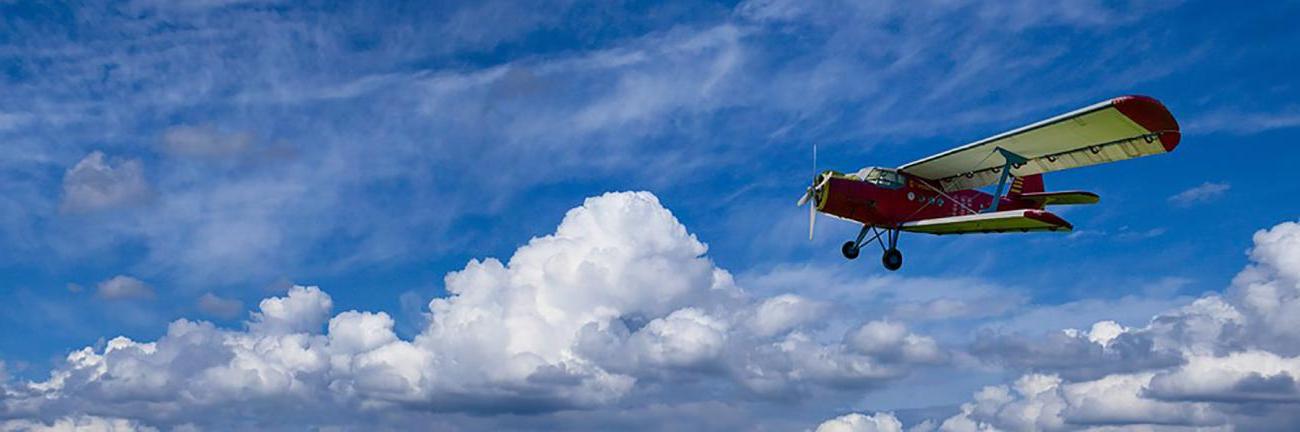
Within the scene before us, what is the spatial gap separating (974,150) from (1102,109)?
677cm

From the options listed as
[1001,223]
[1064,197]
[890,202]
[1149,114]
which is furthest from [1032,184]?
[1149,114]

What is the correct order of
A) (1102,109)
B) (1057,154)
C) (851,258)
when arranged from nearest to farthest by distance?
(1102,109) < (1057,154) < (851,258)

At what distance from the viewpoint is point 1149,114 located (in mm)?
39469

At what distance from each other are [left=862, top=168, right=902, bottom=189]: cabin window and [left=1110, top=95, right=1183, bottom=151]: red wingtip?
10.6 m

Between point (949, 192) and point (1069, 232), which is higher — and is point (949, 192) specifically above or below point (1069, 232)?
above

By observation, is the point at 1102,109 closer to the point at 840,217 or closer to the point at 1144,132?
the point at 1144,132

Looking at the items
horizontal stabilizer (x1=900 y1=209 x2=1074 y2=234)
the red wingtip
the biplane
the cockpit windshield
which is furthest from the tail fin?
the red wingtip

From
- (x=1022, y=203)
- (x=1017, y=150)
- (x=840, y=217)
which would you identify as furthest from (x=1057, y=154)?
(x=840, y=217)

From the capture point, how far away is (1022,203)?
49.4m

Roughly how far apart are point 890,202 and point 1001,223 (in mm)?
6073

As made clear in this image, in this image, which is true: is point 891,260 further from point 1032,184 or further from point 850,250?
point 1032,184

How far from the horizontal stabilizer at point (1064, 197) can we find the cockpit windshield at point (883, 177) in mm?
6378

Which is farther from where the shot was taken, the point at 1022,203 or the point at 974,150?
the point at 1022,203

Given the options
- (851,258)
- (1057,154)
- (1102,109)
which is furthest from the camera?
(851,258)
